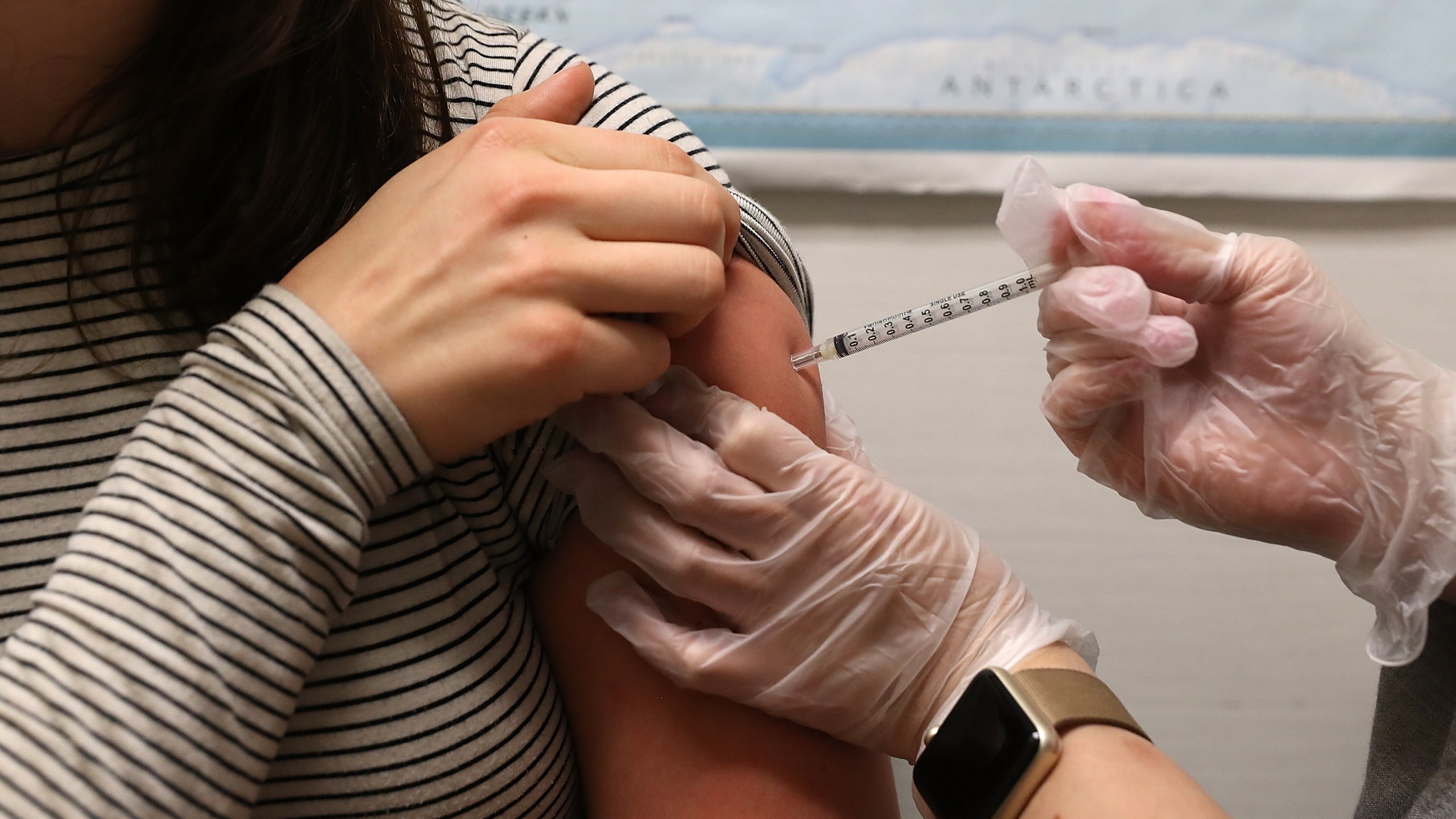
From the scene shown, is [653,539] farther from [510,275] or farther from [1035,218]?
[1035,218]

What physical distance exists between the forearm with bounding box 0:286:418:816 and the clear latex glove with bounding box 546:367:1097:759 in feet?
0.64

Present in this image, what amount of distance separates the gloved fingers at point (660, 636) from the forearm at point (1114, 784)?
0.22 metres

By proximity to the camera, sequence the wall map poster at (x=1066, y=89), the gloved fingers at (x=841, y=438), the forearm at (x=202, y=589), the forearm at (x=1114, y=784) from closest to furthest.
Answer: the forearm at (x=202, y=589), the forearm at (x=1114, y=784), the gloved fingers at (x=841, y=438), the wall map poster at (x=1066, y=89)

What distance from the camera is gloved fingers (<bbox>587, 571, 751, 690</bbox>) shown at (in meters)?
0.67

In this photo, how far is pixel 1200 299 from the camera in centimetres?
77

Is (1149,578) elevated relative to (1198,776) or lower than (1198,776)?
elevated

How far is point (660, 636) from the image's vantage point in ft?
2.22

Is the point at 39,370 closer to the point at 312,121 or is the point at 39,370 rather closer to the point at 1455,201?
the point at 312,121

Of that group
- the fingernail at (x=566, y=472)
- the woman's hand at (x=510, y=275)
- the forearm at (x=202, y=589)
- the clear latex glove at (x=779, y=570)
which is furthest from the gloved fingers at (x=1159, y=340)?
the forearm at (x=202, y=589)

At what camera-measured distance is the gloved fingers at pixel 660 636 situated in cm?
67

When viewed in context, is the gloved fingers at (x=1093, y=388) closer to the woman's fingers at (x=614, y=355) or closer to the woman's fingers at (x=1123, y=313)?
the woman's fingers at (x=1123, y=313)

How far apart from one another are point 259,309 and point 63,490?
200 mm

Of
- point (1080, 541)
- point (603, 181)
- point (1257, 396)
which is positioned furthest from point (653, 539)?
point (1080, 541)

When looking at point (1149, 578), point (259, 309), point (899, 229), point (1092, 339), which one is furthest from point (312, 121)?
point (1149, 578)
